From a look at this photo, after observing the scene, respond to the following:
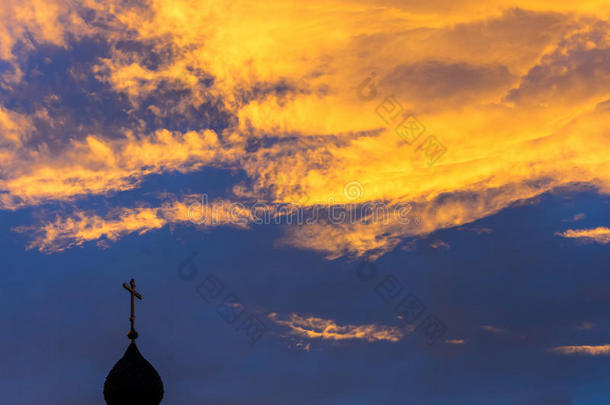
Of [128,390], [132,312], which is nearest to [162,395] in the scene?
[128,390]

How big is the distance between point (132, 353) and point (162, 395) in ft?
6.13

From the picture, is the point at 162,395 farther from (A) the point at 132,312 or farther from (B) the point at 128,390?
(A) the point at 132,312

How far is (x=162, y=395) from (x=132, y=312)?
320 cm

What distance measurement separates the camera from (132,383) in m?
24.5

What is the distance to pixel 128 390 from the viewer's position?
24469 mm

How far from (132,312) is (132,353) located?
1477 mm

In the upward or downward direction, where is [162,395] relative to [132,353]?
downward

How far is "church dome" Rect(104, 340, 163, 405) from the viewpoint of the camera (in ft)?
80.3

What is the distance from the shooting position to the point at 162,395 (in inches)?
998

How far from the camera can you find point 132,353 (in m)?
25.2

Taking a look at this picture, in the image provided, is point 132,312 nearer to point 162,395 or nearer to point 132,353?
point 132,353

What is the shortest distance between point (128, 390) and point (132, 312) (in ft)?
8.82

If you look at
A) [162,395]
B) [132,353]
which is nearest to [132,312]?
[132,353]

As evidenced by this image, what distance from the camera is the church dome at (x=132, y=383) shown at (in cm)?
2447
